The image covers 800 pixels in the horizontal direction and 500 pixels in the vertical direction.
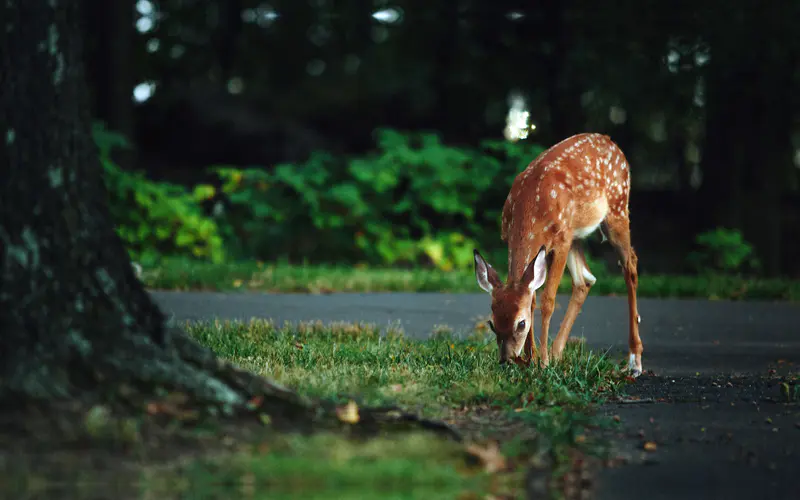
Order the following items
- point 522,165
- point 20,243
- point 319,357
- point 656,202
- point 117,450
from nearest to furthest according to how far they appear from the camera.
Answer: point 117,450, point 20,243, point 319,357, point 522,165, point 656,202

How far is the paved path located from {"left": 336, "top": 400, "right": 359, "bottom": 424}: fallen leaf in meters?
1.27

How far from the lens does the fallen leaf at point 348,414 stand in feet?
18.2

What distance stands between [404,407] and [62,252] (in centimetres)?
204

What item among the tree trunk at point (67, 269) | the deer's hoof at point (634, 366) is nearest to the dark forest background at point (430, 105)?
the deer's hoof at point (634, 366)

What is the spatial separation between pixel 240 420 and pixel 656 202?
18.4 meters

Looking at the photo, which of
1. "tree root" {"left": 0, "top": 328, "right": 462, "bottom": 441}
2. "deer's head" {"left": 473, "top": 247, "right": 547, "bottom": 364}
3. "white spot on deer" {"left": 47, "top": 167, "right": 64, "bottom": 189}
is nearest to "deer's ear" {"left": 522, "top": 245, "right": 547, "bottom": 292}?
"deer's head" {"left": 473, "top": 247, "right": 547, "bottom": 364}

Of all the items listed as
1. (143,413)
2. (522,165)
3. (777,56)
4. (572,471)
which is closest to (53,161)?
(143,413)

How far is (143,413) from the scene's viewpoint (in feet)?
16.9

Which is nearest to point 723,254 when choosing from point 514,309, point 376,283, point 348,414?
point 376,283

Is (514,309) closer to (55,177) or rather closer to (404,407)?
(404,407)

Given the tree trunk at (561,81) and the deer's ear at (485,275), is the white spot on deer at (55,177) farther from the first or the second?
the tree trunk at (561,81)

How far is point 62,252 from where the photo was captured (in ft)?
17.7

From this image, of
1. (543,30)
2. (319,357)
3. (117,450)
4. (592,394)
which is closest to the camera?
(117,450)

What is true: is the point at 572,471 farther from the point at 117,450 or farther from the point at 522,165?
the point at 522,165
